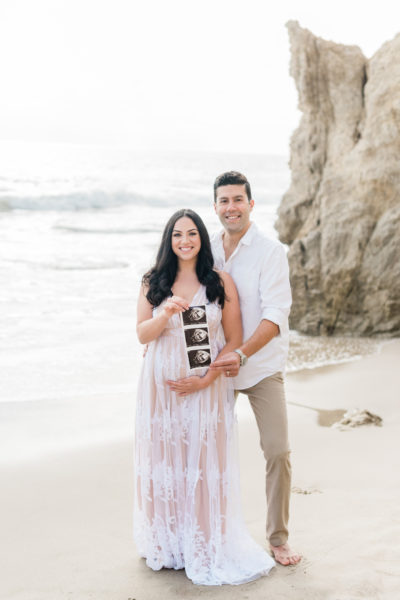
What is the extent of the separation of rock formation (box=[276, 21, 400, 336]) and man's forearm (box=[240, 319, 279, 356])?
4972 millimetres

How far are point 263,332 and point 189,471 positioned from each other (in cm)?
78

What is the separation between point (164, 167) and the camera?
5950 cm

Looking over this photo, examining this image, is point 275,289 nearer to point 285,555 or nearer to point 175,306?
point 175,306

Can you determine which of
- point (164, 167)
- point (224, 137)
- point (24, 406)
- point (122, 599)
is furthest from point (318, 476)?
point (224, 137)

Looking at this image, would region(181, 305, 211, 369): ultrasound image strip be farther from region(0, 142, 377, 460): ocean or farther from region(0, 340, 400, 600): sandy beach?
region(0, 340, 400, 600): sandy beach

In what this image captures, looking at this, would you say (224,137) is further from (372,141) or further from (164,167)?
(372,141)

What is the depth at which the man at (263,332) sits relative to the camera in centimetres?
314

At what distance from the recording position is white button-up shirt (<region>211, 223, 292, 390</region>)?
3.21 metres

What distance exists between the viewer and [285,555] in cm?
316

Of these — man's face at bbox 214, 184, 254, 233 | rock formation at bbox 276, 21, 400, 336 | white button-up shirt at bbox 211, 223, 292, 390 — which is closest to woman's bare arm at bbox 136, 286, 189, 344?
white button-up shirt at bbox 211, 223, 292, 390

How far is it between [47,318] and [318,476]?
20.0ft

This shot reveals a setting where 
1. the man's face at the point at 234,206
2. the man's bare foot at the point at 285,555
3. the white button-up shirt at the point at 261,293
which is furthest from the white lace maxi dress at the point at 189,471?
the man's face at the point at 234,206

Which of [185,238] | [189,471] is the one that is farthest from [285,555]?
[185,238]

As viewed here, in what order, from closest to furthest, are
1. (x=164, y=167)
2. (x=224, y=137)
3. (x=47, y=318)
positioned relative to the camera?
(x=47, y=318) < (x=164, y=167) < (x=224, y=137)
